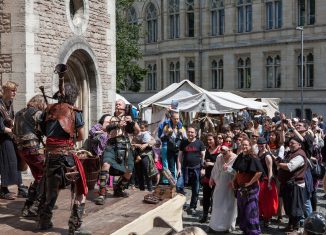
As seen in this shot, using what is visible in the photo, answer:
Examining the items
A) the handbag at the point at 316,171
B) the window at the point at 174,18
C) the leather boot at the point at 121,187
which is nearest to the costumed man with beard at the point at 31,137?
the leather boot at the point at 121,187

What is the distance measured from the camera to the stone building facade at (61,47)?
11297 mm

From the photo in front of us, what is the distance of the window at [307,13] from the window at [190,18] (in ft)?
30.1

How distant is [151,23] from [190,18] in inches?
173

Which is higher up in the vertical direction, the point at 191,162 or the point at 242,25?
the point at 242,25

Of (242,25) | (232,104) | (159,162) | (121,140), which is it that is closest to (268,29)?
(242,25)

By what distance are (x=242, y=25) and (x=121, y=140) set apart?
3133cm

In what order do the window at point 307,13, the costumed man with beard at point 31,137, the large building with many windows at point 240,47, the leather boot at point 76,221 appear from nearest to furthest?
the leather boot at point 76,221 → the costumed man with beard at point 31,137 → the large building with many windows at point 240,47 → the window at point 307,13

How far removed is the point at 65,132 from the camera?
642 centimetres

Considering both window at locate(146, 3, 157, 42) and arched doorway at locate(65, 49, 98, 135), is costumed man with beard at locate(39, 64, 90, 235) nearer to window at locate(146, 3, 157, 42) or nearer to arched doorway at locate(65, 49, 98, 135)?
arched doorway at locate(65, 49, 98, 135)

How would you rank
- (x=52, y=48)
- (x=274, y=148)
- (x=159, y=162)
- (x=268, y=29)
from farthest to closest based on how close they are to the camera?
(x=268, y=29), (x=159, y=162), (x=52, y=48), (x=274, y=148)

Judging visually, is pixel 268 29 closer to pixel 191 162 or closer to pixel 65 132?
pixel 191 162

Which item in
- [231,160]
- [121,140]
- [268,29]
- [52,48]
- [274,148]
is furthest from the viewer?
[268,29]

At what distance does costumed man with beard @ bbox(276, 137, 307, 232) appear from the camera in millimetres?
9508

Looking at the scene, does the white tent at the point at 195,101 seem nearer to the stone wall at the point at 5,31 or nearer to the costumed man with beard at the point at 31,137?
the stone wall at the point at 5,31
